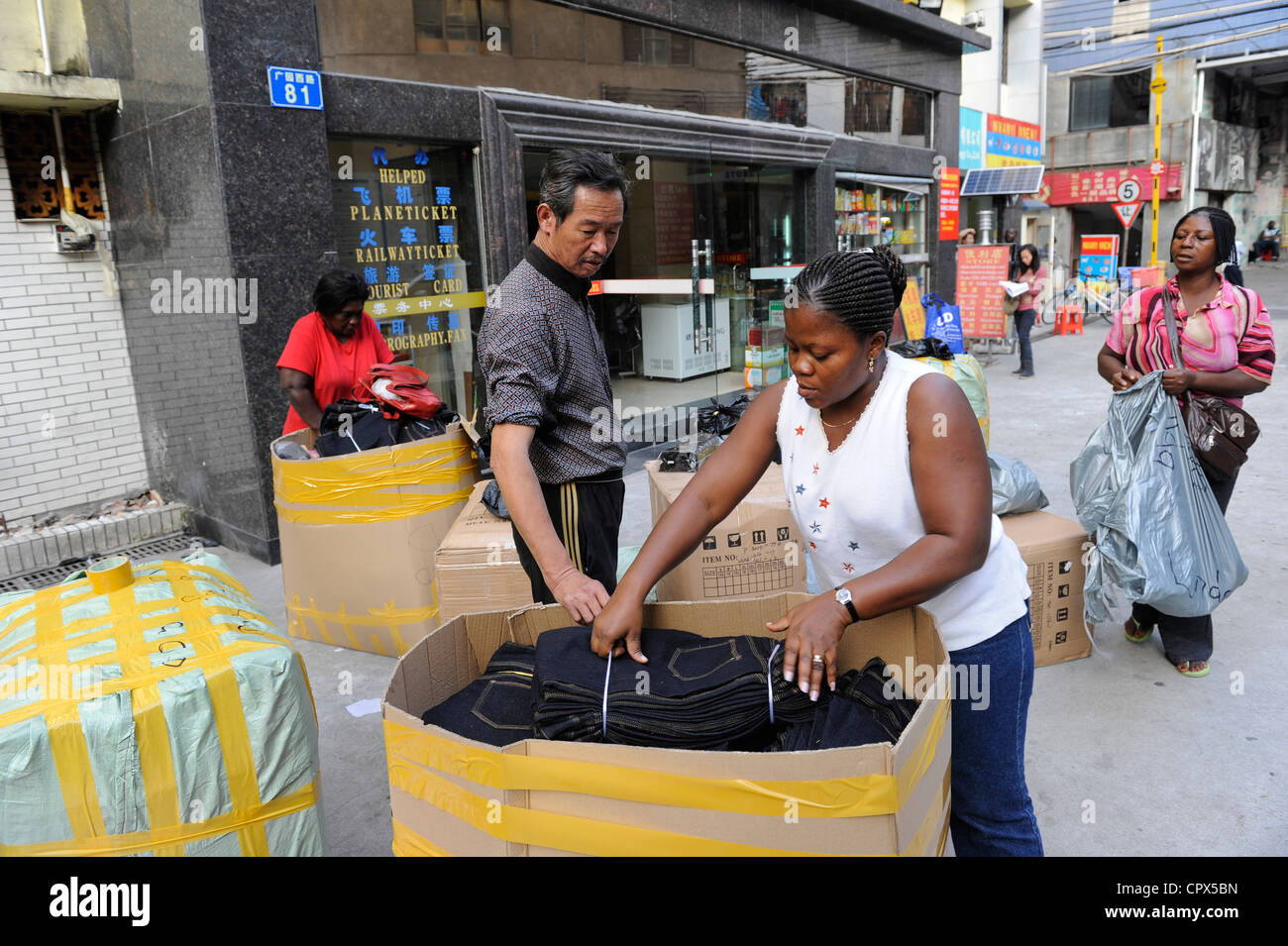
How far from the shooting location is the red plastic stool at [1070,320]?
52.0 ft

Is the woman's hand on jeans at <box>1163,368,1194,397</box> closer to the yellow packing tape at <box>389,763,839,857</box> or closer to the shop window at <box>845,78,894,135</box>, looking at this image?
the yellow packing tape at <box>389,763,839,857</box>

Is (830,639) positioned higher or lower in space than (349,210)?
lower

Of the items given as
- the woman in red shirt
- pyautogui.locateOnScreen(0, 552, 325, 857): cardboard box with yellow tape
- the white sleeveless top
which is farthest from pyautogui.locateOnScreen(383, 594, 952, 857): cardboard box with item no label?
the woman in red shirt

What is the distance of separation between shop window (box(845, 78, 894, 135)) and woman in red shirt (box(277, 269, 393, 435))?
7737mm

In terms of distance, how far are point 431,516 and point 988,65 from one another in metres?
20.3

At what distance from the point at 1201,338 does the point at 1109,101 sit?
3049 centimetres

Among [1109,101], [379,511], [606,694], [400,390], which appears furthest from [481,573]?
[1109,101]

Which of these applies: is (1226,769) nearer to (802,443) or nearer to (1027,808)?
(1027,808)

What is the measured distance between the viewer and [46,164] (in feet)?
18.5

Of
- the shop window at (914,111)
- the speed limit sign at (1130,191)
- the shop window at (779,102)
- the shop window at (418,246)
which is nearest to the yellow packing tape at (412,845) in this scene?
the shop window at (418,246)

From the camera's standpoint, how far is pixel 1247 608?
4418 mm

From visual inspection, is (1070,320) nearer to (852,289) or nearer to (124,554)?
(124,554)

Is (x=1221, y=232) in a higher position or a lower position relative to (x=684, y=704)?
higher

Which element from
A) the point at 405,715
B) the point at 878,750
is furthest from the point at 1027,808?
the point at 405,715
